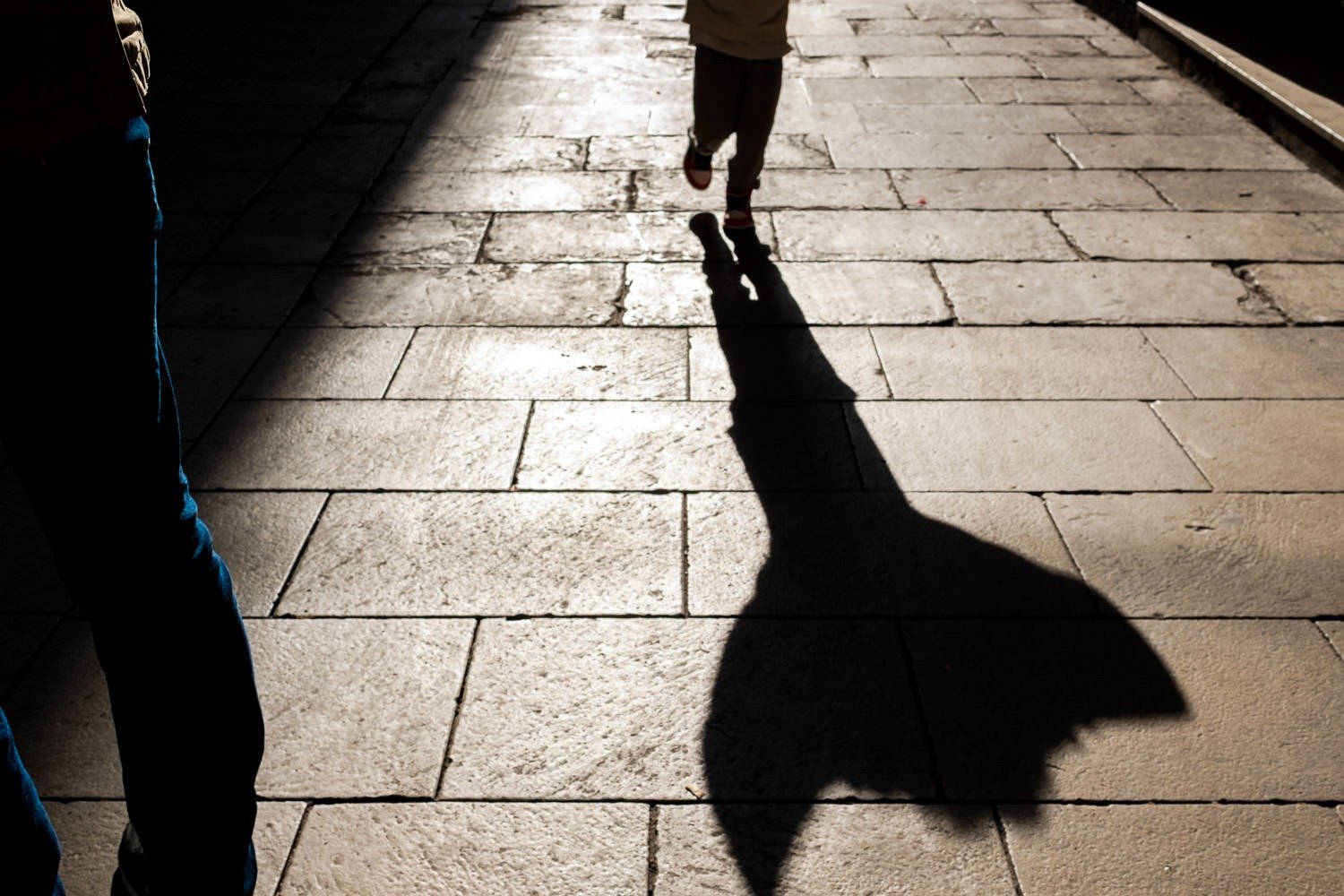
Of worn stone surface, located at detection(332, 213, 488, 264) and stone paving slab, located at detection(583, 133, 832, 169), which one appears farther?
stone paving slab, located at detection(583, 133, 832, 169)

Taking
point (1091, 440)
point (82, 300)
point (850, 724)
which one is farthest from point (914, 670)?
point (82, 300)

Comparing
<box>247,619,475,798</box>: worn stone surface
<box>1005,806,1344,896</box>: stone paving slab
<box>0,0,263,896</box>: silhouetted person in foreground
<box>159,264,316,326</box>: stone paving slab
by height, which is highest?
<box>0,0,263,896</box>: silhouetted person in foreground

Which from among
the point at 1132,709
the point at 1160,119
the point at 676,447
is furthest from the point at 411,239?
the point at 1160,119

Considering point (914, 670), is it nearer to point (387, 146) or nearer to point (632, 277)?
point (632, 277)

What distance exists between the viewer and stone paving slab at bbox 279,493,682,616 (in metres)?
2.56

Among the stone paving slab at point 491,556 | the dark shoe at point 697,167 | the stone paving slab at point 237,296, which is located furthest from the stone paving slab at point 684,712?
the dark shoe at point 697,167

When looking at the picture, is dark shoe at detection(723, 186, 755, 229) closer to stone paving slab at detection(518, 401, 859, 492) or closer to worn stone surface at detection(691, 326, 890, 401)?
worn stone surface at detection(691, 326, 890, 401)

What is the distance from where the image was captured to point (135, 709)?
4.89 feet

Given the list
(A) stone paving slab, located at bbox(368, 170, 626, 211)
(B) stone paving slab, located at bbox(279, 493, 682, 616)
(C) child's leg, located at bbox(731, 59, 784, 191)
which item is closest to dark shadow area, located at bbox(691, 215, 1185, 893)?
(B) stone paving slab, located at bbox(279, 493, 682, 616)

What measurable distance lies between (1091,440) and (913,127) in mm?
3101

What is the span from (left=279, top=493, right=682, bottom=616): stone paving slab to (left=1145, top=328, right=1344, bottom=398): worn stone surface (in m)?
1.79

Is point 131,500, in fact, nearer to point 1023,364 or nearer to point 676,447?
point 676,447

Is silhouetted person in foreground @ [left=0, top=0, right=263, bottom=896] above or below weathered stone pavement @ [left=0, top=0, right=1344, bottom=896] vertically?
above

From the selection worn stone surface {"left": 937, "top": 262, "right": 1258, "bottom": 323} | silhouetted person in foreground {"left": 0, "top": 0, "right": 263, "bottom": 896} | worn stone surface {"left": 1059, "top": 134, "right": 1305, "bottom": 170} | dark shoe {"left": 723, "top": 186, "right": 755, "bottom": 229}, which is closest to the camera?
silhouetted person in foreground {"left": 0, "top": 0, "right": 263, "bottom": 896}
